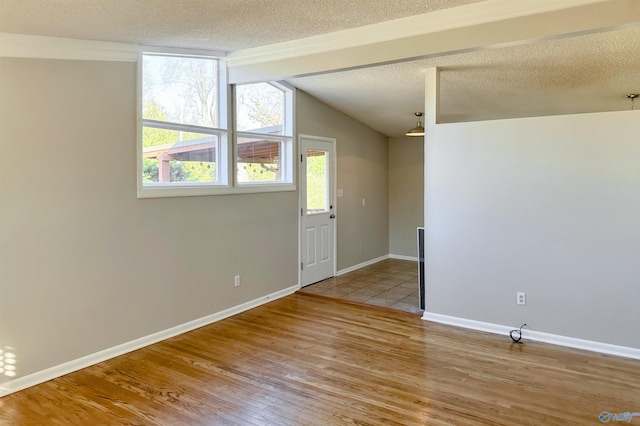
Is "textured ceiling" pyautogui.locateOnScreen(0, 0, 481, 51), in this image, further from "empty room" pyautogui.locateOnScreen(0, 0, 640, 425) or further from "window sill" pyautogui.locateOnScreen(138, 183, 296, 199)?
"window sill" pyautogui.locateOnScreen(138, 183, 296, 199)

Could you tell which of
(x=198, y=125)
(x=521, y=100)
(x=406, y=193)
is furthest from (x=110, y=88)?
(x=406, y=193)

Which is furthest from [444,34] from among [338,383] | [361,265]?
[361,265]

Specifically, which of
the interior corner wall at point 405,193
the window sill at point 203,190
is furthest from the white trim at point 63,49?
the interior corner wall at point 405,193

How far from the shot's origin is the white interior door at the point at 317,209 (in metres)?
5.80

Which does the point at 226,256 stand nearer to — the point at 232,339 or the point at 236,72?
the point at 232,339

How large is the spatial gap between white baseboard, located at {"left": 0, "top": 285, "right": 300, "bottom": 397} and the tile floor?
1.03 metres

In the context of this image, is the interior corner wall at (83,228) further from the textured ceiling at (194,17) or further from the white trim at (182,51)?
the textured ceiling at (194,17)

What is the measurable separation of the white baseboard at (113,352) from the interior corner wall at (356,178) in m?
2.17

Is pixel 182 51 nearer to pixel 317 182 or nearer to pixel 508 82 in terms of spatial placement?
pixel 317 182

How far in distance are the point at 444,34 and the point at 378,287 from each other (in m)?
3.45

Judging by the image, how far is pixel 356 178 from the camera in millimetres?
6965

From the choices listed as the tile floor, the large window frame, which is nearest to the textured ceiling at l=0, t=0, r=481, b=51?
the large window frame

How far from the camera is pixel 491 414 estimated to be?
2643 millimetres

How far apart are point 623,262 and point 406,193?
4561 mm
